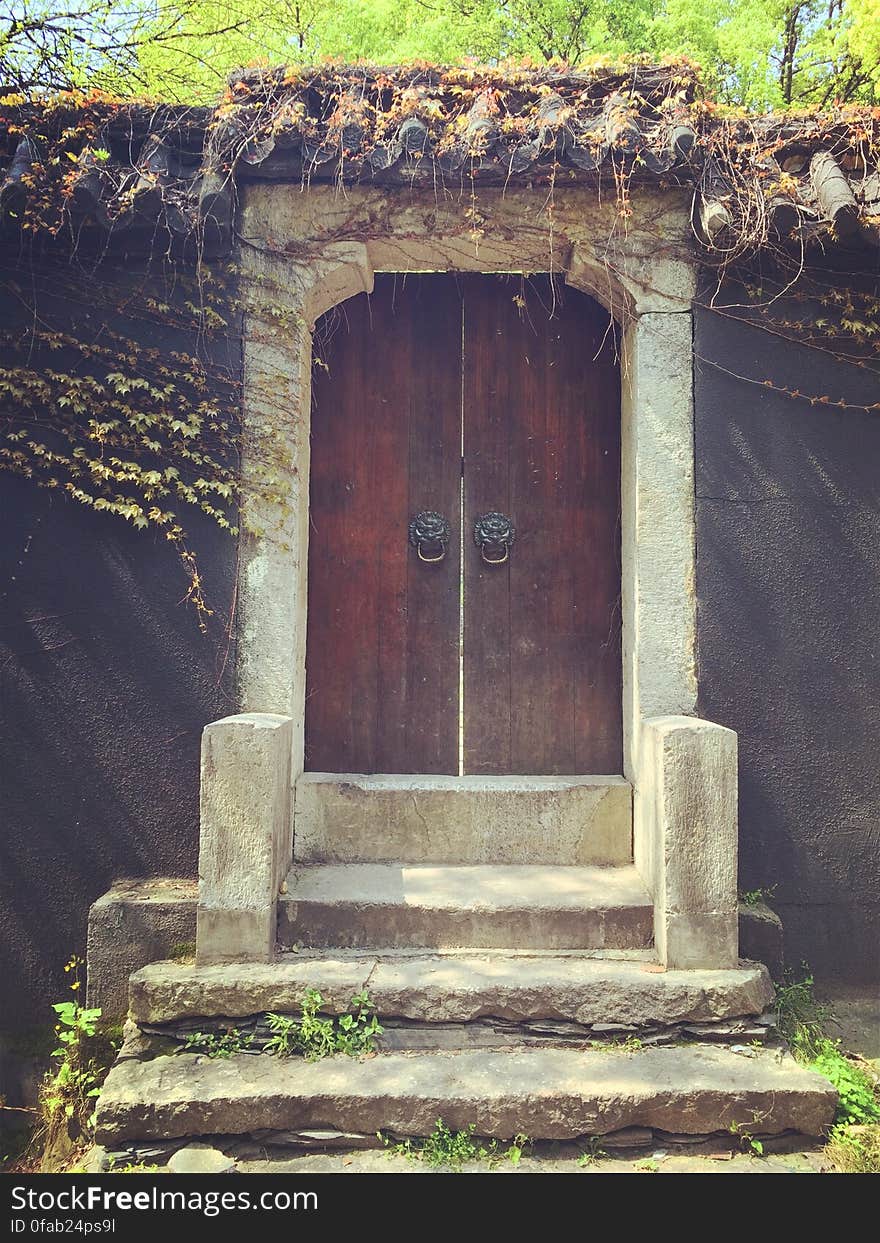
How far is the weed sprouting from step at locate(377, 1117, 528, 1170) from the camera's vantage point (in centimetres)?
256

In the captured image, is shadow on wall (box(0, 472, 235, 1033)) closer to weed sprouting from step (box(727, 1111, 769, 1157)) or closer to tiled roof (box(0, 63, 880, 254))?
tiled roof (box(0, 63, 880, 254))

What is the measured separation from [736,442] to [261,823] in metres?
2.47

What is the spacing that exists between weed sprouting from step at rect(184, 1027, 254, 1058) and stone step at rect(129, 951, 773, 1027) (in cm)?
6

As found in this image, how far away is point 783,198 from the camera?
131 inches

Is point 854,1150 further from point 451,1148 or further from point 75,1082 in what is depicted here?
point 75,1082

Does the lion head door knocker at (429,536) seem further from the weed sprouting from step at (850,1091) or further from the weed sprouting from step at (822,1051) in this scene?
the weed sprouting from step at (850,1091)

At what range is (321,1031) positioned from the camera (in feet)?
9.42

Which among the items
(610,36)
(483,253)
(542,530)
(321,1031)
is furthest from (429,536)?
(610,36)

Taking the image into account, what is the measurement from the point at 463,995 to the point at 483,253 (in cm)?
302

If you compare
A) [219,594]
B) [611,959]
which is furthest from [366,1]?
[611,959]

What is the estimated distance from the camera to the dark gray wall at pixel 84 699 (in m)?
3.41

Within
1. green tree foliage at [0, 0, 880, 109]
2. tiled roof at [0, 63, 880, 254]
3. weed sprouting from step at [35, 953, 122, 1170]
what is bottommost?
weed sprouting from step at [35, 953, 122, 1170]

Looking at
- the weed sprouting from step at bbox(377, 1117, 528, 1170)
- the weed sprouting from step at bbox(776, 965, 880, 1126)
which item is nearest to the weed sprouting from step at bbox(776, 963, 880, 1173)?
the weed sprouting from step at bbox(776, 965, 880, 1126)

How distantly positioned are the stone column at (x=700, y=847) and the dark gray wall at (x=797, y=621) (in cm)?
47
